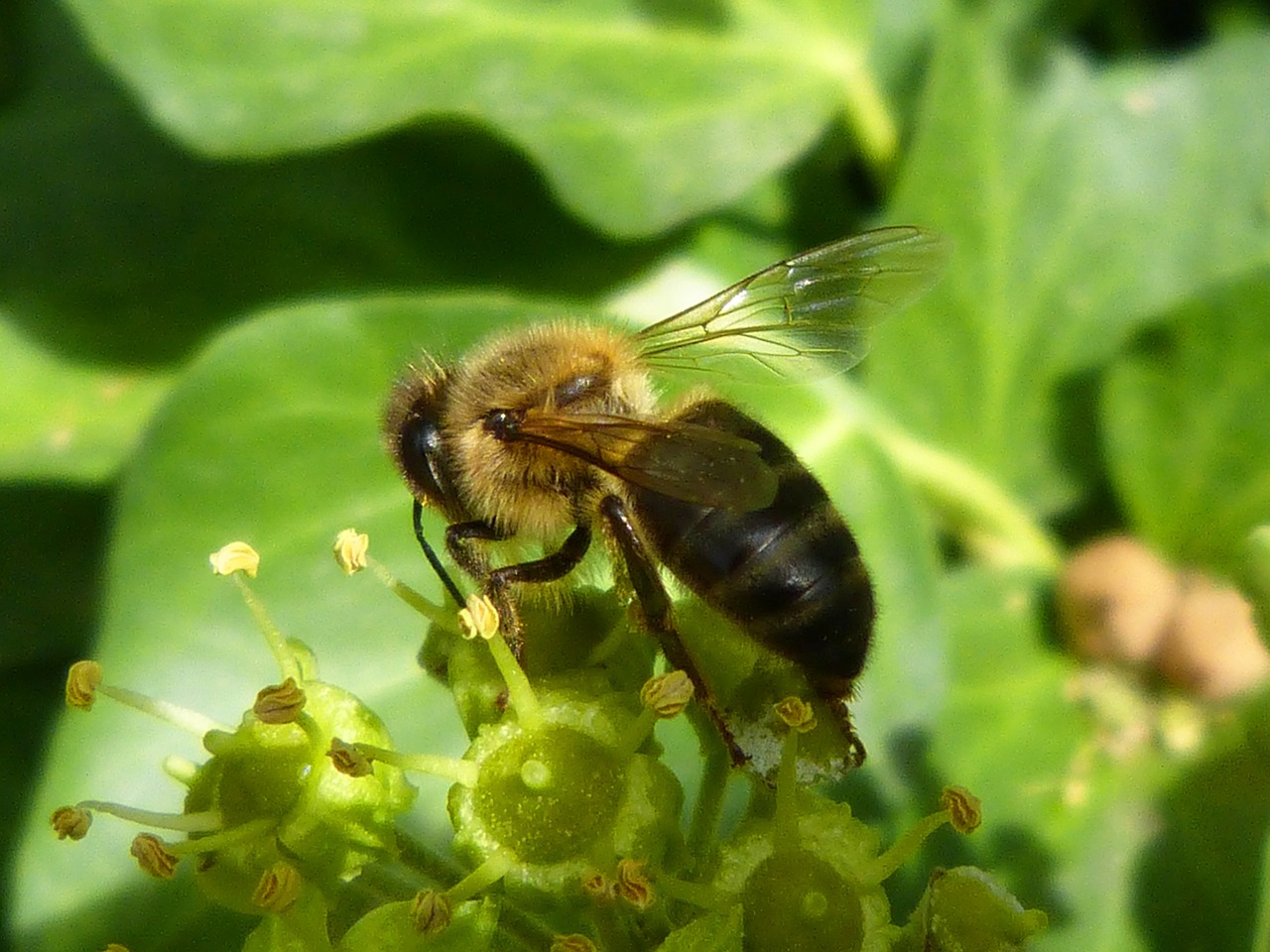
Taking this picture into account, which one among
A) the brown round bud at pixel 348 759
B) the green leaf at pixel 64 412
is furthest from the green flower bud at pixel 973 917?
the green leaf at pixel 64 412

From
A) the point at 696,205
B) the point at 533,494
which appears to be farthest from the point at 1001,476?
the point at 533,494

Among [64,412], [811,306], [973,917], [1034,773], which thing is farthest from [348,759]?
[64,412]

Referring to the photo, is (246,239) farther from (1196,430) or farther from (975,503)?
(1196,430)

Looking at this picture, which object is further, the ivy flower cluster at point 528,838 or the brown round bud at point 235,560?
the brown round bud at point 235,560

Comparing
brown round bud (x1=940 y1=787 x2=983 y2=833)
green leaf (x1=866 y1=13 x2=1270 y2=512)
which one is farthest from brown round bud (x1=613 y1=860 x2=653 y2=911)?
green leaf (x1=866 y1=13 x2=1270 y2=512)

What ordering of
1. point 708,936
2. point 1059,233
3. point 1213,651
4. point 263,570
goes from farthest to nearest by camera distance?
point 1059,233 → point 1213,651 → point 263,570 → point 708,936

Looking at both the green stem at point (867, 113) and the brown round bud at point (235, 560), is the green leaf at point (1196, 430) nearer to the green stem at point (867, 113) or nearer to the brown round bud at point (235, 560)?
the green stem at point (867, 113)

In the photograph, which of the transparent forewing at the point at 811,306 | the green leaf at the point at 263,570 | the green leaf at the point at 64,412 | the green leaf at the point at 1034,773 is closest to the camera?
the transparent forewing at the point at 811,306
